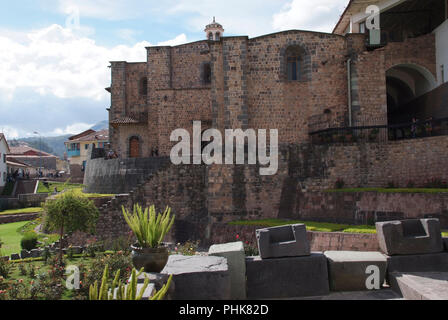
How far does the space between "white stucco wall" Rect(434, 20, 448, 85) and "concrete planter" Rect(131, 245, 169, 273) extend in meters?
20.6

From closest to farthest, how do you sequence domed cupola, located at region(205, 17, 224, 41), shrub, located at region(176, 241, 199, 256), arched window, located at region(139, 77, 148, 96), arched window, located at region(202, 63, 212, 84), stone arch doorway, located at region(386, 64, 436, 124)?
shrub, located at region(176, 241, 199, 256)
stone arch doorway, located at region(386, 64, 436, 124)
arched window, located at region(202, 63, 212, 84)
arched window, located at region(139, 77, 148, 96)
domed cupola, located at region(205, 17, 224, 41)

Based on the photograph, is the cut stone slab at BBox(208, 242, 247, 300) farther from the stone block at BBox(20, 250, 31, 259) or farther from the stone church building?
the stone block at BBox(20, 250, 31, 259)

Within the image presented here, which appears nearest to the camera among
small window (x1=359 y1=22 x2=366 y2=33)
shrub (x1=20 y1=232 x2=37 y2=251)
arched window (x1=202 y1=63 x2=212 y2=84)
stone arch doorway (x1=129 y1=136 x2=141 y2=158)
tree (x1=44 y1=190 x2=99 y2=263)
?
tree (x1=44 y1=190 x2=99 y2=263)

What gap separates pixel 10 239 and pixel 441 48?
86.3 feet

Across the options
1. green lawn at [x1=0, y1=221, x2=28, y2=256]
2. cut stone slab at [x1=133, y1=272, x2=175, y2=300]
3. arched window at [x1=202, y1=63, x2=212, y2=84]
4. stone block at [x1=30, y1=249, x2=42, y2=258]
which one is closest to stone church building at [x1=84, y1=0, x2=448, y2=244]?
arched window at [x1=202, y1=63, x2=212, y2=84]

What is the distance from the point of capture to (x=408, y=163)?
1794 centimetres

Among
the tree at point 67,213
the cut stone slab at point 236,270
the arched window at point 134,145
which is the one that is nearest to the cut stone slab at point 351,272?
the cut stone slab at point 236,270

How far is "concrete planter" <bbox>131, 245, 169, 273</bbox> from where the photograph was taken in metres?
7.14

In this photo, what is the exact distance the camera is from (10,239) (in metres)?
21.7

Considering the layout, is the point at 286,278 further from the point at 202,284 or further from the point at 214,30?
the point at 214,30

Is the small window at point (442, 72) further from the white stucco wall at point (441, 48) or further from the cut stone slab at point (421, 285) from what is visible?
the cut stone slab at point (421, 285)

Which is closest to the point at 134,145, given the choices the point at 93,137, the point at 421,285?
the point at 421,285

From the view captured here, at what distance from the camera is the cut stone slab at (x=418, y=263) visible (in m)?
8.00
